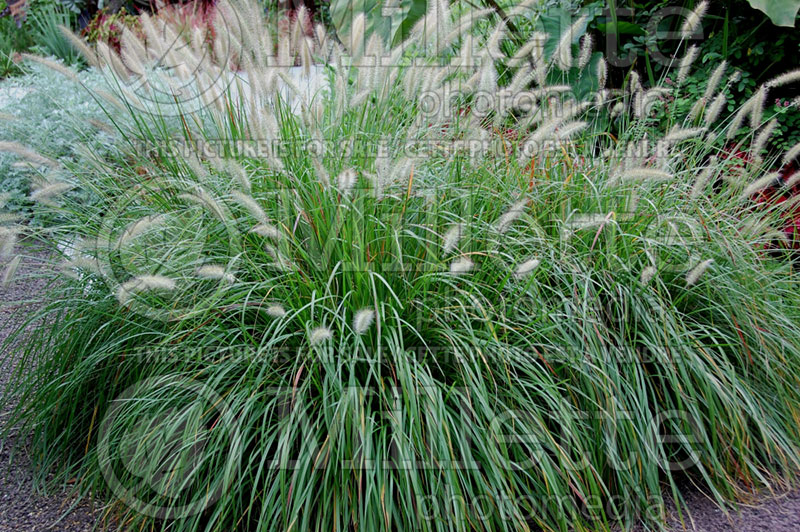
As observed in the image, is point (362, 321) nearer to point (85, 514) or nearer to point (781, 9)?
point (85, 514)

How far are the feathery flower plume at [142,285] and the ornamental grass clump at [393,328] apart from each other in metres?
0.02

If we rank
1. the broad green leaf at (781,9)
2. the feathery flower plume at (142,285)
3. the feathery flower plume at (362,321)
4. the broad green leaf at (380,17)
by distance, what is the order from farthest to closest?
the broad green leaf at (380,17) → the broad green leaf at (781,9) → the feathery flower plume at (142,285) → the feathery flower plume at (362,321)

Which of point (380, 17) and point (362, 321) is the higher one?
point (380, 17)

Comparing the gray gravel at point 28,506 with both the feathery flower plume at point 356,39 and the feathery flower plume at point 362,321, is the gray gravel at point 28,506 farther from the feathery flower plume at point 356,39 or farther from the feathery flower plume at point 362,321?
the feathery flower plume at point 356,39

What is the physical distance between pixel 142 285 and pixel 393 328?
868 mm

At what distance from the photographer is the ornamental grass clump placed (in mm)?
2008

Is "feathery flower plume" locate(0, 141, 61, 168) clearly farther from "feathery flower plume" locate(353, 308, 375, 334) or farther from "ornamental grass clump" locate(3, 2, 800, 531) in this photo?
"feathery flower plume" locate(353, 308, 375, 334)

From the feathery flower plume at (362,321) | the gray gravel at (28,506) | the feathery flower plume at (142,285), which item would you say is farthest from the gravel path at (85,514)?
the feathery flower plume at (362,321)

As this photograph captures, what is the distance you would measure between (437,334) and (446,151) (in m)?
0.98

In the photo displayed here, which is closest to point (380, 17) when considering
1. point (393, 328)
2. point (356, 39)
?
point (356, 39)

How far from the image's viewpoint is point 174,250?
2.39 metres

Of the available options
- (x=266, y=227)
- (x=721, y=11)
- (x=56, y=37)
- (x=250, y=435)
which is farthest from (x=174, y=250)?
(x=56, y=37)

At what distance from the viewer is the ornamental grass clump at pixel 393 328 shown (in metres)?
2.01

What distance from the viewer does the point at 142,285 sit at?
2.14 metres
